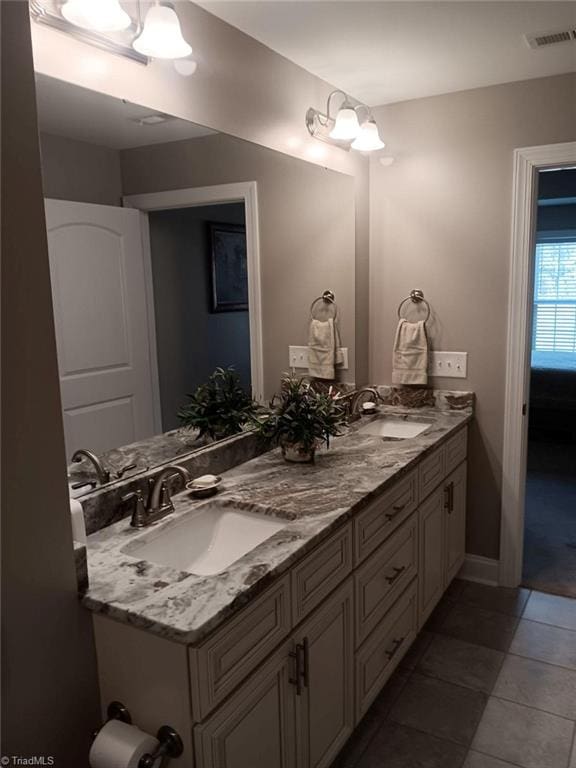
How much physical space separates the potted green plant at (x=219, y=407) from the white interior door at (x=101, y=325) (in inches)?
7.3

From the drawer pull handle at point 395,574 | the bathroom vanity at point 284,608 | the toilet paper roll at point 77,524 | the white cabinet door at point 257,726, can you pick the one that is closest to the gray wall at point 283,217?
the bathroom vanity at point 284,608

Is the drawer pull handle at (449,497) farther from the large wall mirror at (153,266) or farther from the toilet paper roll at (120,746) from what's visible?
the toilet paper roll at (120,746)

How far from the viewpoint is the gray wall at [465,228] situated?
9.17 ft

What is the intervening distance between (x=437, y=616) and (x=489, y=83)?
2441 mm

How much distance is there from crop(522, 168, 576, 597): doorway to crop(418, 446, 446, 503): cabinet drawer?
3.17 feet

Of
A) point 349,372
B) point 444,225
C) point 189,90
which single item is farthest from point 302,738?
point 444,225

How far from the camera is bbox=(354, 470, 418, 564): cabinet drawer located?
6.24 feet

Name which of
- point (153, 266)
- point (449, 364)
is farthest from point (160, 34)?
point (449, 364)

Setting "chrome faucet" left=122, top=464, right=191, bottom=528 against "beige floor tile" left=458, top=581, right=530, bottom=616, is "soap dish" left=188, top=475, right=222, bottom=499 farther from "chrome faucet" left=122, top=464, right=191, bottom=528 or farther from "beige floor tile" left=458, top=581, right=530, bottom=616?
"beige floor tile" left=458, top=581, right=530, bottom=616

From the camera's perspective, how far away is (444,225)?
9.79 ft

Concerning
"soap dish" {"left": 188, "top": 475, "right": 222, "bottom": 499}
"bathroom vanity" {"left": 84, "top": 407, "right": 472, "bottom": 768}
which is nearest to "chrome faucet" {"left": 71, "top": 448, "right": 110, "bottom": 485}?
"bathroom vanity" {"left": 84, "top": 407, "right": 472, "bottom": 768}

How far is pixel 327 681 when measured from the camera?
1.75m

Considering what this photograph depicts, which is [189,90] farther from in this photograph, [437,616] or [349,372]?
[437,616]

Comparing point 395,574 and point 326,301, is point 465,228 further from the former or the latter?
point 395,574
